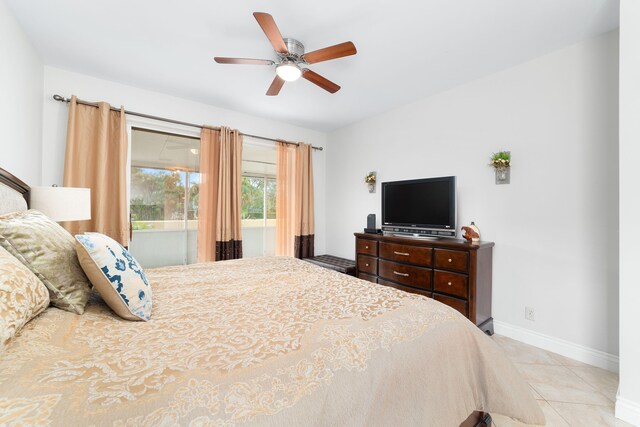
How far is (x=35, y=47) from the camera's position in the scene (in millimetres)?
2383

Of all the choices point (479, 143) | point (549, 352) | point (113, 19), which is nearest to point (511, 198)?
point (479, 143)

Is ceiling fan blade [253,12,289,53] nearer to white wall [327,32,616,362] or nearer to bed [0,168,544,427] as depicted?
bed [0,168,544,427]

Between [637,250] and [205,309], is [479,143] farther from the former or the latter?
[205,309]

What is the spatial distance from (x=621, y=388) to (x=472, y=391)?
1.28m

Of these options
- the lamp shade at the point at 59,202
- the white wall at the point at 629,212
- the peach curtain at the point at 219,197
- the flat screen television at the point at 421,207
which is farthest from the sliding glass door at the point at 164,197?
the white wall at the point at 629,212

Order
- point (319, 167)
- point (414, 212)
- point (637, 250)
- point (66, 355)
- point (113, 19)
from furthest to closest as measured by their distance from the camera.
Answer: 1. point (319, 167)
2. point (414, 212)
3. point (113, 19)
4. point (637, 250)
5. point (66, 355)

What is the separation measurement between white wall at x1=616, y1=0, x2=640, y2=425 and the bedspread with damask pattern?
2.93 feet

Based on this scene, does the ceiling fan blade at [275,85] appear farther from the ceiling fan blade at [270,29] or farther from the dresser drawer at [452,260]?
the dresser drawer at [452,260]

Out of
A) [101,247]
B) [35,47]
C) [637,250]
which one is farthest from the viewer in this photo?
[35,47]

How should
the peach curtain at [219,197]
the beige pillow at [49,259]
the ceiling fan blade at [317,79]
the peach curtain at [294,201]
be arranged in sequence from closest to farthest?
the beige pillow at [49,259] → the ceiling fan blade at [317,79] → the peach curtain at [219,197] → the peach curtain at [294,201]

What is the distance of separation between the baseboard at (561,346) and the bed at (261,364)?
153cm

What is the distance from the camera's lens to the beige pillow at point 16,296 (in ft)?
2.57

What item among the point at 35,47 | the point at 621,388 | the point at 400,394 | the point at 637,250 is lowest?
the point at 621,388

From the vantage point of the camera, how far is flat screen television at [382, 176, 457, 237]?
2.94 m
